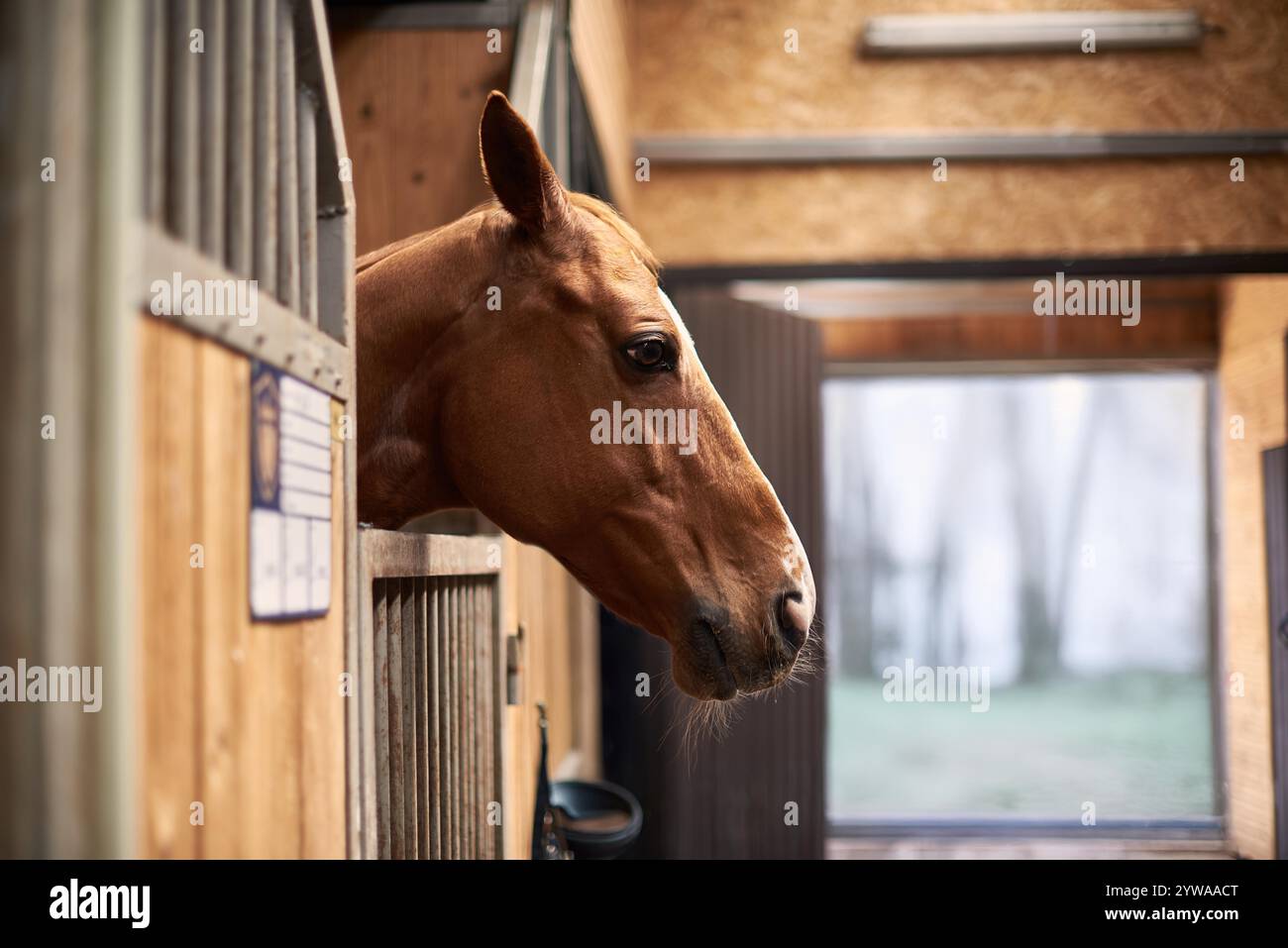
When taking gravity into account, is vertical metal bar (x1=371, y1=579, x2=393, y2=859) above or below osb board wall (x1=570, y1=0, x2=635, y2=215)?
below

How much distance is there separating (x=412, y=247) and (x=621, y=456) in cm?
36

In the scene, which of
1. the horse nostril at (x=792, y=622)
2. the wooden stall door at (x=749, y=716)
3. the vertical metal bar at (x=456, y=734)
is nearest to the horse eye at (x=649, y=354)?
the horse nostril at (x=792, y=622)

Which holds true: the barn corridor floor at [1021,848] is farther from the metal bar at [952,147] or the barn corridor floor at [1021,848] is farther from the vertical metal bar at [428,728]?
the vertical metal bar at [428,728]

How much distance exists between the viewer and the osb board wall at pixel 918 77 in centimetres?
346

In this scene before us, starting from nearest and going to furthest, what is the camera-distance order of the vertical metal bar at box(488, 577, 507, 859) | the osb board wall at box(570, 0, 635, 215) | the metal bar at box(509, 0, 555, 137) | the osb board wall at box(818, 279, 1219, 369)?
the vertical metal bar at box(488, 577, 507, 859) < the metal bar at box(509, 0, 555, 137) < the osb board wall at box(570, 0, 635, 215) < the osb board wall at box(818, 279, 1219, 369)

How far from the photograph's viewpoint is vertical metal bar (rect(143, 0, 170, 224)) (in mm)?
582

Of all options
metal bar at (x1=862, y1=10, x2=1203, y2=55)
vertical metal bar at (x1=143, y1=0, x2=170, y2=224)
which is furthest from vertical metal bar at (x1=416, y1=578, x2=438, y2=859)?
metal bar at (x1=862, y1=10, x2=1203, y2=55)

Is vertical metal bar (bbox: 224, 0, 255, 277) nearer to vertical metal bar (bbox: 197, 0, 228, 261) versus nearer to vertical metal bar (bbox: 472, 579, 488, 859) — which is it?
vertical metal bar (bbox: 197, 0, 228, 261)

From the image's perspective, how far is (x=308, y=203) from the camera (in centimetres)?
89

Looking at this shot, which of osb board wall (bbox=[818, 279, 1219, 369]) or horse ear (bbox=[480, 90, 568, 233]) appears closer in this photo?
horse ear (bbox=[480, 90, 568, 233])

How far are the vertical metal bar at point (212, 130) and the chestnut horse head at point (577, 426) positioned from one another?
1.41ft

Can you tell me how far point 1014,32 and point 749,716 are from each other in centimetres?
250

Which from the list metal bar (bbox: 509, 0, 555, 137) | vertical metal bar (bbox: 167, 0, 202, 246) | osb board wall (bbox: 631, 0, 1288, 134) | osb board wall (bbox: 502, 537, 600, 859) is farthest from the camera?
osb board wall (bbox: 631, 0, 1288, 134)

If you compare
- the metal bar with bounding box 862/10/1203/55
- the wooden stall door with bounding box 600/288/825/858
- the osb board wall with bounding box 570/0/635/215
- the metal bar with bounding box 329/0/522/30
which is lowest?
the wooden stall door with bounding box 600/288/825/858
